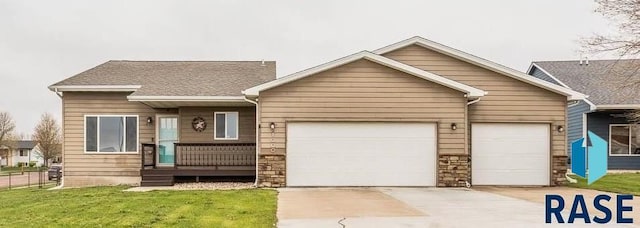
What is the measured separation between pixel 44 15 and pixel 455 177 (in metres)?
18.2

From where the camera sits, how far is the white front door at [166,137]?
16.8 metres

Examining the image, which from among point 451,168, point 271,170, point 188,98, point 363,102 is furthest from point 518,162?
point 188,98

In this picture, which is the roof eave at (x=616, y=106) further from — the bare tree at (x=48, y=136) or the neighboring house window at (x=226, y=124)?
the bare tree at (x=48, y=136)

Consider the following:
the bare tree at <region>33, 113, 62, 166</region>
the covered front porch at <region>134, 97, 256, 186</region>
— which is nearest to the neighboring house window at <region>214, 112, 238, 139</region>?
the covered front porch at <region>134, 97, 256, 186</region>

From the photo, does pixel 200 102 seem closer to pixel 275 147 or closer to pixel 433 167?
pixel 275 147

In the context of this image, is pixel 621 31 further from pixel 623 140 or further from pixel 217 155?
pixel 217 155

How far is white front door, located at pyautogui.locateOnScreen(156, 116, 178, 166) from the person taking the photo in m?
16.8

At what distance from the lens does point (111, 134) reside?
54.6 feet

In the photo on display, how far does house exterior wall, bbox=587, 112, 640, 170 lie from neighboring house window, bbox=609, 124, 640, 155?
165 millimetres

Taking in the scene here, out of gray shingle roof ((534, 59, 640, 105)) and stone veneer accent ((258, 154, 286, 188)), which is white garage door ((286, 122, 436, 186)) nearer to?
stone veneer accent ((258, 154, 286, 188))

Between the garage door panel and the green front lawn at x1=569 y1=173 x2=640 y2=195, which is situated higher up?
the garage door panel

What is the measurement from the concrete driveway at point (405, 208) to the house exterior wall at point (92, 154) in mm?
5836

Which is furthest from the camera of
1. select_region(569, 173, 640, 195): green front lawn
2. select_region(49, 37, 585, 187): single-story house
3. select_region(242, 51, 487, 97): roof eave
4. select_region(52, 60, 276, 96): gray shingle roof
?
select_region(52, 60, 276, 96): gray shingle roof

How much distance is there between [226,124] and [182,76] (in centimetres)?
238
